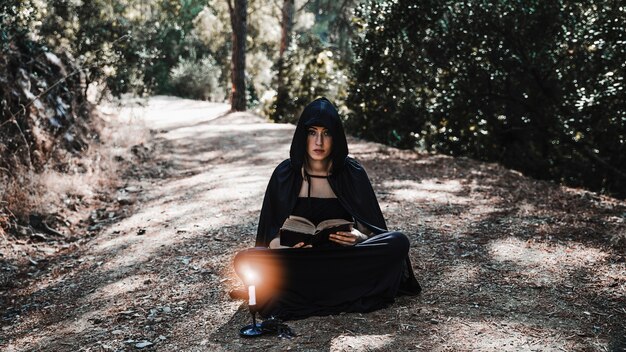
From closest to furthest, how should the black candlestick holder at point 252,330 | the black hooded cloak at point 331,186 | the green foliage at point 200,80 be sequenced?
1. the black candlestick holder at point 252,330
2. the black hooded cloak at point 331,186
3. the green foliage at point 200,80

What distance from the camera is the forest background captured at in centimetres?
755

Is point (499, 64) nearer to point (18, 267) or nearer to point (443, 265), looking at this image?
point (443, 265)

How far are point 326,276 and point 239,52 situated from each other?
45.9ft

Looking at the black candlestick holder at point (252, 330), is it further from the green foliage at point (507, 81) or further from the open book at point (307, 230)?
the green foliage at point (507, 81)

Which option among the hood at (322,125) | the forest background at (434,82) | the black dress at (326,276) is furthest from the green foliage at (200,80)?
the black dress at (326,276)

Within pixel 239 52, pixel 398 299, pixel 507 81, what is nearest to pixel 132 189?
pixel 398 299

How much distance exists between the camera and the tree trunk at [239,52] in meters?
16.2

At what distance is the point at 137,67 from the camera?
12.2 metres

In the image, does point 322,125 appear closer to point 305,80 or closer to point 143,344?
point 143,344

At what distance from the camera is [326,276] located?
370 centimetres

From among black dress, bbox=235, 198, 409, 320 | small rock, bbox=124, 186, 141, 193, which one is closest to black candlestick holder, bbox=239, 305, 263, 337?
black dress, bbox=235, 198, 409, 320

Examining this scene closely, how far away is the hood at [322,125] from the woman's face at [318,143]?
1.2 inches

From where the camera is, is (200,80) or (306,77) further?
(200,80)

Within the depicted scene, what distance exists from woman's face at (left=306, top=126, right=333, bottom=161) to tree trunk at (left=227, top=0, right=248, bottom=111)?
13313 millimetres
